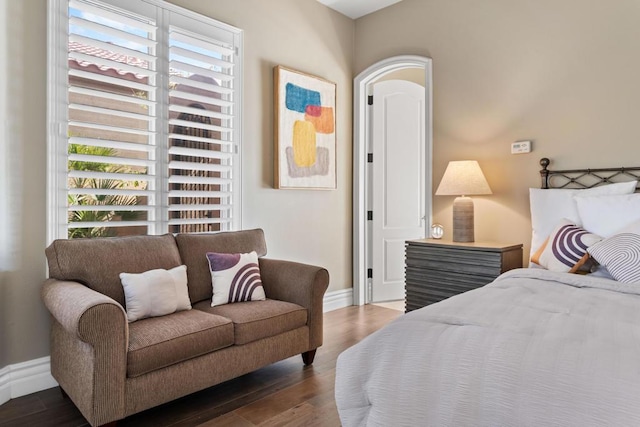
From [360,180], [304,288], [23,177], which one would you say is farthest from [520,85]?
[23,177]

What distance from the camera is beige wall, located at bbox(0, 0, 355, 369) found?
248 centimetres

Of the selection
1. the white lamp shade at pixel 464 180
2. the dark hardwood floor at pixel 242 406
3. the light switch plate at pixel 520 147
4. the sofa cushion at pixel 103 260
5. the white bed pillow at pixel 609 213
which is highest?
the light switch plate at pixel 520 147

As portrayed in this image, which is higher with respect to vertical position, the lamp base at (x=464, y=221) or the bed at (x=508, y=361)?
the lamp base at (x=464, y=221)

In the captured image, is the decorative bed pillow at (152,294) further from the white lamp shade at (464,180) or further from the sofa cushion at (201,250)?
the white lamp shade at (464,180)

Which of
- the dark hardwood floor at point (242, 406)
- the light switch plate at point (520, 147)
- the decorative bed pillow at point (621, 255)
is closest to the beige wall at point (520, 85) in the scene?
the light switch plate at point (520, 147)

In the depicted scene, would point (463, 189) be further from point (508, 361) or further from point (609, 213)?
point (508, 361)

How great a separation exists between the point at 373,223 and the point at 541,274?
2.51m

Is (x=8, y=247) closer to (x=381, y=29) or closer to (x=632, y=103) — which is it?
(x=381, y=29)

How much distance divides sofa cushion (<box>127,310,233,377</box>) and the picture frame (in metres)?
1.73

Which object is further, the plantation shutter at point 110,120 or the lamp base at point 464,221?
the lamp base at point 464,221

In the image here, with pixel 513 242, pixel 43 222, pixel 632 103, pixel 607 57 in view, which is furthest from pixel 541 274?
pixel 43 222

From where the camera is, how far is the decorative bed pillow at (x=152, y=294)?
7.84ft

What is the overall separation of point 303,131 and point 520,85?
193 cm

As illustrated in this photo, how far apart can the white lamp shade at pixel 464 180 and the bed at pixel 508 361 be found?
1.37 m
